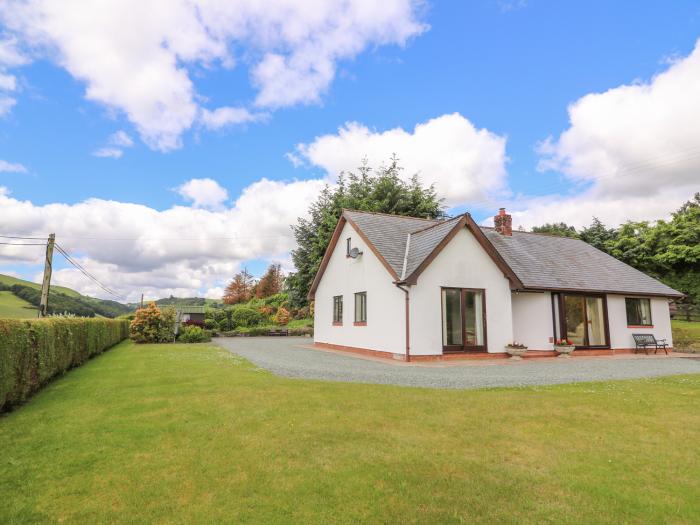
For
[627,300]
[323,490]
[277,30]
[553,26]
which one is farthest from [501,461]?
[627,300]

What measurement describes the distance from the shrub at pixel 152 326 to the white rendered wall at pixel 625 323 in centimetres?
2342

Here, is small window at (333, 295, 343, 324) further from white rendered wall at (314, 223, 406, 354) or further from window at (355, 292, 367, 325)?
window at (355, 292, 367, 325)

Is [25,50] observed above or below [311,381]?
above

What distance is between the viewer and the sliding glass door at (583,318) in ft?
57.6

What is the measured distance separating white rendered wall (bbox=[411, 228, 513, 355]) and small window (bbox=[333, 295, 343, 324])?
19.6 ft

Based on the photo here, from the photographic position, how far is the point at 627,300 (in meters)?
19.2

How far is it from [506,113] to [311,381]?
1473 cm

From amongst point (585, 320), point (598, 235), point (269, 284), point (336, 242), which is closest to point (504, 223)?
point (585, 320)

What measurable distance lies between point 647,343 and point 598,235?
82.3 ft

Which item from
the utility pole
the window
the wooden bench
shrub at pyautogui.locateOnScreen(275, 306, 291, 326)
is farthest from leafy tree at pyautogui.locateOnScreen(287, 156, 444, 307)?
the utility pole

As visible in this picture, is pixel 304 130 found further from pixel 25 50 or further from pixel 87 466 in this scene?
pixel 87 466

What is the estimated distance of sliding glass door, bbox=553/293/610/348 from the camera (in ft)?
57.6

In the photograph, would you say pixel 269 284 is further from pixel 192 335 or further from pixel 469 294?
pixel 469 294

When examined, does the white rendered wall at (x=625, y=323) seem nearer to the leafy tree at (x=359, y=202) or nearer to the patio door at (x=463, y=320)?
the patio door at (x=463, y=320)
